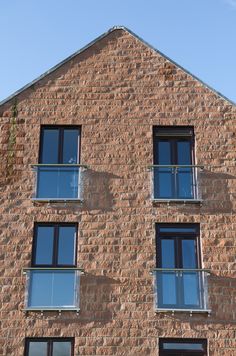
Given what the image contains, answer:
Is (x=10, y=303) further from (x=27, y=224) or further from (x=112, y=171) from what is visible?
(x=112, y=171)

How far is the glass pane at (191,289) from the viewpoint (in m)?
18.2

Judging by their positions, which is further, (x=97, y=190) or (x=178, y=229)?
(x=97, y=190)

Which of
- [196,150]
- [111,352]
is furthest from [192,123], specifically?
[111,352]

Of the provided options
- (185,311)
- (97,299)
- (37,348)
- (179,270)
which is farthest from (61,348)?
(179,270)

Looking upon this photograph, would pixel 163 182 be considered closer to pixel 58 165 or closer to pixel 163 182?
pixel 163 182

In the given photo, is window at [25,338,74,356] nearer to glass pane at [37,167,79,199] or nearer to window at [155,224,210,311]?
window at [155,224,210,311]

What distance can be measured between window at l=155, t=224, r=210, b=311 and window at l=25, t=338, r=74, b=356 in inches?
96.6

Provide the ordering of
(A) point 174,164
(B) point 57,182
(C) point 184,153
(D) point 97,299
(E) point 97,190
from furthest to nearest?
(C) point 184,153
(A) point 174,164
(B) point 57,182
(E) point 97,190
(D) point 97,299

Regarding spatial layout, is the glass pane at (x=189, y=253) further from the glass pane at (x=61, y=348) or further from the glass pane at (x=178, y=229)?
the glass pane at (x=61, y=348)

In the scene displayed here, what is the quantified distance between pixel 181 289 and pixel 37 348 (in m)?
3.91

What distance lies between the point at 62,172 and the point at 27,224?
185cm

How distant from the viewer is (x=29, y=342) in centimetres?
1766

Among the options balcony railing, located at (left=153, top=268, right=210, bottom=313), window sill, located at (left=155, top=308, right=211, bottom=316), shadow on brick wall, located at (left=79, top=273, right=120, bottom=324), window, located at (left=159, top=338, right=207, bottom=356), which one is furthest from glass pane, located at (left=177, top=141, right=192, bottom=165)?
window, located at (left=159, top=338, right=207, bottom=356)

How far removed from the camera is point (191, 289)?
18.3 meters
